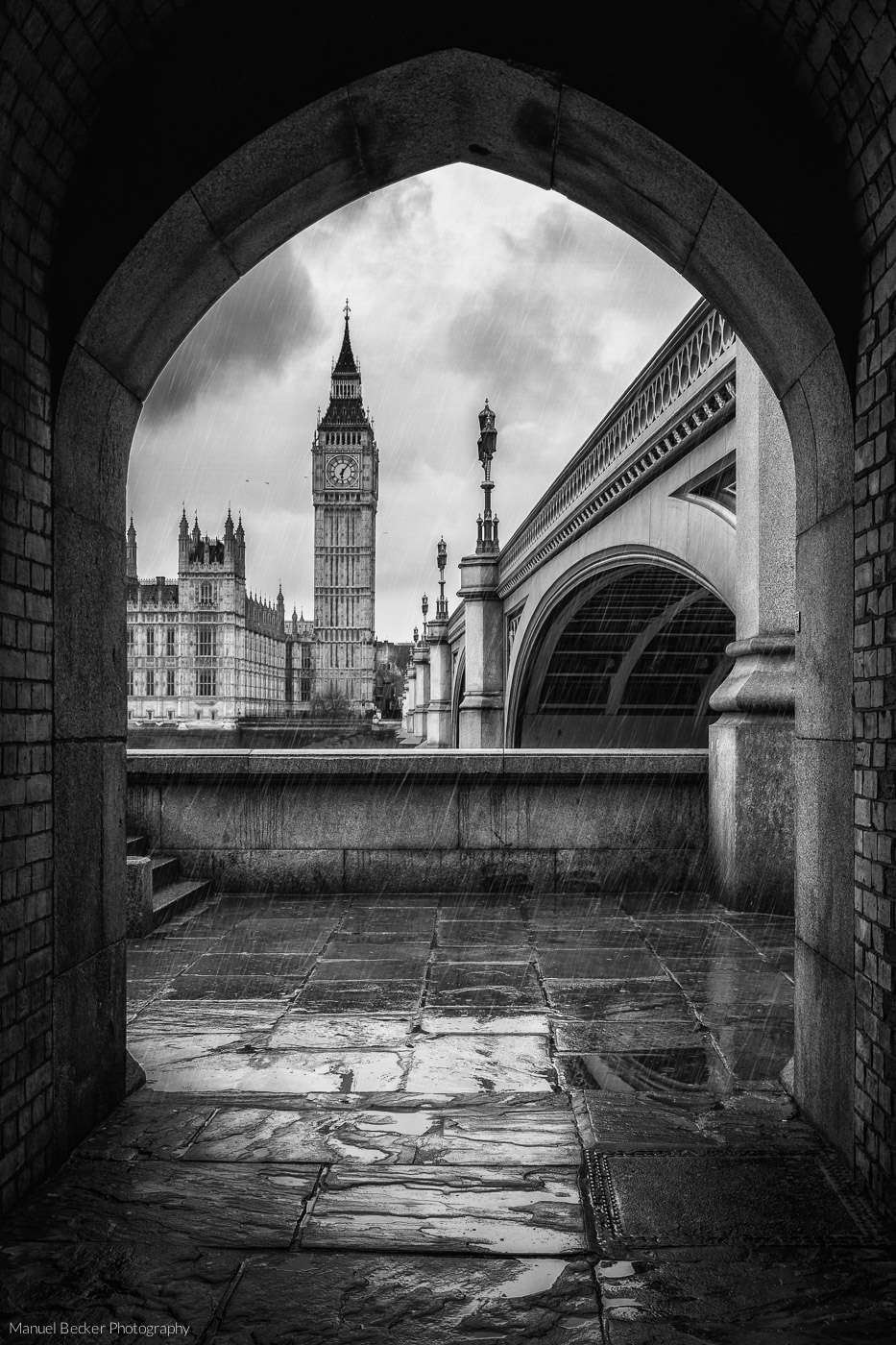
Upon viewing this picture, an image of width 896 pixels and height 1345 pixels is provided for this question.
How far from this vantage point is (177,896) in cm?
696

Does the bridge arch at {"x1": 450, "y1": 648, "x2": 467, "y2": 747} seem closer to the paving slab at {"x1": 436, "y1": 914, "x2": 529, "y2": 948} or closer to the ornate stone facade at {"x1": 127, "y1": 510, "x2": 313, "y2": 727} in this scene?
the paving slab at {"x1": 436, "y1": 914, "x2": 529, "y2": 948}

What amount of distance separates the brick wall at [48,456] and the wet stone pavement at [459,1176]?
14.2 inches

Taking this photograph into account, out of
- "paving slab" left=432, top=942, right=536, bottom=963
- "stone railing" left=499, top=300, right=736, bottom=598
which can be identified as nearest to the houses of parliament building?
"stone railing" left=499, top=300, right=736, bottom=598

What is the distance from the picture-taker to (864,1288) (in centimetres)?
245

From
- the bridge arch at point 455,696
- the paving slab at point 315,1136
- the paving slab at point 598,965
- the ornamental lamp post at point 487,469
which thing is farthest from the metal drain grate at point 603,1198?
the bridge arch at point 455,696

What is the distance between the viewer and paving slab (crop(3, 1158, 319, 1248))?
270 cm

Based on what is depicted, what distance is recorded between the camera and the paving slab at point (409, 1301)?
7.42 ft

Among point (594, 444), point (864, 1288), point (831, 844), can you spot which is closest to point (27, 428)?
point (831, 844)

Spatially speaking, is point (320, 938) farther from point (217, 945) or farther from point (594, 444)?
→ point (594, 444)

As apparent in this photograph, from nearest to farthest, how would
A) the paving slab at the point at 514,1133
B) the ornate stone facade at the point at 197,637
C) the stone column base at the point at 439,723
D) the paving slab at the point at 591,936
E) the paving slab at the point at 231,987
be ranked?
the paving slab at the point at 514,1133, the paving slab at the point at 231,987, the paving slab at the point at 591,936, the stone column base at the point at 439,723, the ornate stone facade at the point at 197,637

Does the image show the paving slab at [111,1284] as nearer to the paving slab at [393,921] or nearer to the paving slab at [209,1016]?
the paving slab at [209,1016]

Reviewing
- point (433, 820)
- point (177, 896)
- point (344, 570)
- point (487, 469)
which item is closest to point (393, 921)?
point (433, 820)

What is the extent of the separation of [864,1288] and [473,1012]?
2.34 m

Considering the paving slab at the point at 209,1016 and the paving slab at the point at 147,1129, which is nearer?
the paving slab at the point at 147,1129
